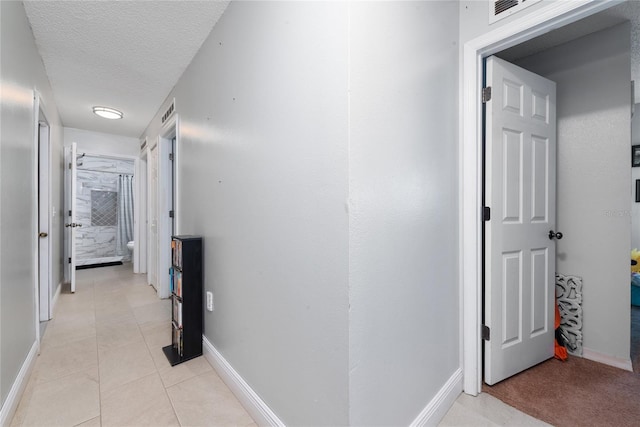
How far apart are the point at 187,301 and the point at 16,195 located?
1265mm

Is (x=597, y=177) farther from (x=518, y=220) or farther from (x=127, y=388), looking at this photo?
(x=127, y=388)

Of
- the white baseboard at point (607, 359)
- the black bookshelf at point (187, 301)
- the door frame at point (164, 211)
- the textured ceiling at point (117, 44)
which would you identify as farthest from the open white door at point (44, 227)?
the white baseboard at point (607, 359)

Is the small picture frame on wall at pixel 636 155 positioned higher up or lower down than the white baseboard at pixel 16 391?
higher up

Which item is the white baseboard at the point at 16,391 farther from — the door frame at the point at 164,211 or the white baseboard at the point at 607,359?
the white baseboard at the point at 607,359

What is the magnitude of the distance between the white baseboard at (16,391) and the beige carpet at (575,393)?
8.85 feet

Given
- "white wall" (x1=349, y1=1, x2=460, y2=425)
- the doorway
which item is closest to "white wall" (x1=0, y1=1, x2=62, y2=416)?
the doorway

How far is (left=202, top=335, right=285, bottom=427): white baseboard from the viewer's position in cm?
138

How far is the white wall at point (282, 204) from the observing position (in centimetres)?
103

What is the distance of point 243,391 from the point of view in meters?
1.58

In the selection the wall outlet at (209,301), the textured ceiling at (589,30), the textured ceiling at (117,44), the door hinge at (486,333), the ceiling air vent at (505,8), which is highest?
the textured ceiling at (589,30)

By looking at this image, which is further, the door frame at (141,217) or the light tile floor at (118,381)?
the door frame at (141,217)

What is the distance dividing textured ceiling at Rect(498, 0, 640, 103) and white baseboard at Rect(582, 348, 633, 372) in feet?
8.10

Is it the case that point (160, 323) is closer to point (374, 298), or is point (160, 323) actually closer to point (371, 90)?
point (374, 298)

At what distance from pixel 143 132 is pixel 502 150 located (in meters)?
5.22
